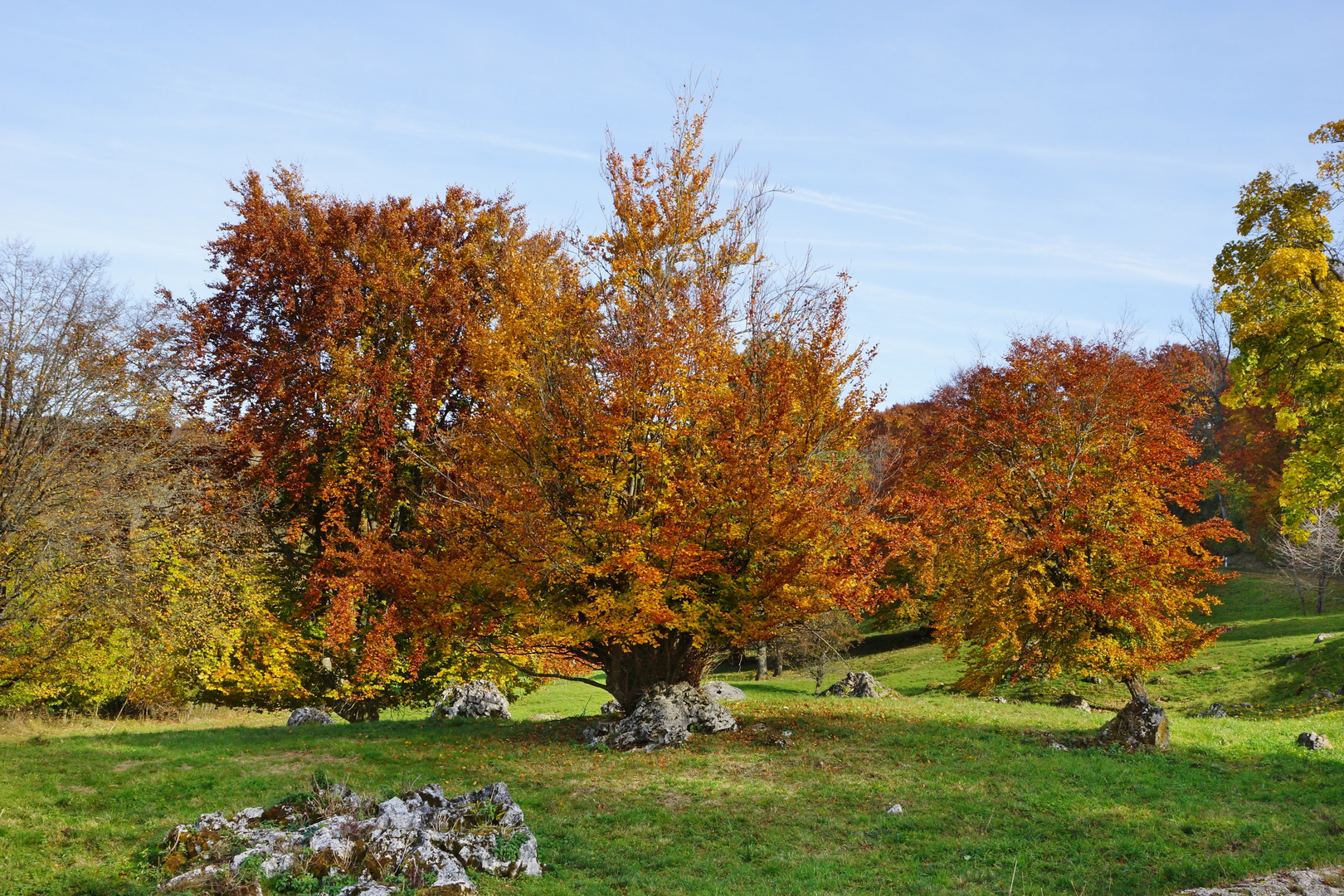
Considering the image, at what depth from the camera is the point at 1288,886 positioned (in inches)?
307

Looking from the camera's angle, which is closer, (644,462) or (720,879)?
(720,879)

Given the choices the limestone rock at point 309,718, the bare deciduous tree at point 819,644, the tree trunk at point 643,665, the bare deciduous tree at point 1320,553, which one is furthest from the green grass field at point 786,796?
the bare deciduous tree at point 1320,553

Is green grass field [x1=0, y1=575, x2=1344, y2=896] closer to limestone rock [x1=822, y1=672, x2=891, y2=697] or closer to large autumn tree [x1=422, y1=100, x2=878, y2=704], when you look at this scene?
large autumn tree [x1=422, y1=100, x2=878, y2=704]

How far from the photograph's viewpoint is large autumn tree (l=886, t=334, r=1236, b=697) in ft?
50.9

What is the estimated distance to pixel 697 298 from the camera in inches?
610

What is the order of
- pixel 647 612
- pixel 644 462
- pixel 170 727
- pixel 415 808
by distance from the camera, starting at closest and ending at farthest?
pixel 415 808
pixel 647 612
pixel 644 462
pixel 170 727

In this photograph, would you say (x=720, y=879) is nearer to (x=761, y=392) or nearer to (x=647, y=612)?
(x=647, y=612)

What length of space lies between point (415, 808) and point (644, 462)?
6.67 metres

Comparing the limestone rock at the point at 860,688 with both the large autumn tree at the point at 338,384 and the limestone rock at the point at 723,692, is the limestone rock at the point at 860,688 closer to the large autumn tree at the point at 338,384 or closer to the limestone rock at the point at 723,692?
the limestone rock at the point at 723,692

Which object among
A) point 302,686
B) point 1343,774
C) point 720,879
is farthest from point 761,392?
point 302,686

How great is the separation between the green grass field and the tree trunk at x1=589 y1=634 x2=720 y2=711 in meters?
1.57

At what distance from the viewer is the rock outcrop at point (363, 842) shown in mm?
8594

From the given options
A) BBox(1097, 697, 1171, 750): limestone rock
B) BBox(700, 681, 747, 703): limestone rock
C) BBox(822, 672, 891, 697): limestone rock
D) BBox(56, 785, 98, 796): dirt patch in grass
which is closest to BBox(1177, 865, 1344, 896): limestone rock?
BBox(1097, 697, 1171, 750): limestone rock

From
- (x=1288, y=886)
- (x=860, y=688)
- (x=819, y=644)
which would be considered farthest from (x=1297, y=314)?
(x=819, y=644)
